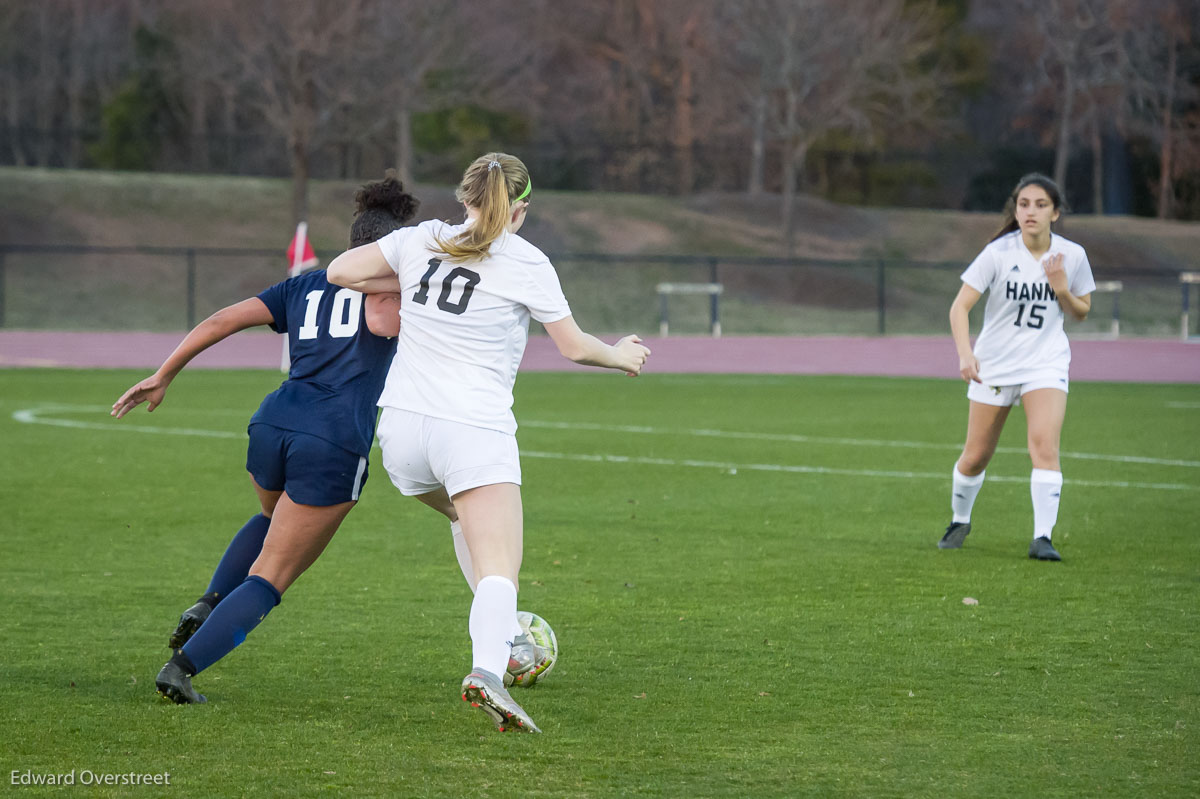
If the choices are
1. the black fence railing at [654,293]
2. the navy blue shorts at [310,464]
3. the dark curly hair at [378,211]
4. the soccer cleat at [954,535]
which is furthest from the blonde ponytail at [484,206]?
the black fence railing at [654,293]

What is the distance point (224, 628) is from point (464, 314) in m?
1.35

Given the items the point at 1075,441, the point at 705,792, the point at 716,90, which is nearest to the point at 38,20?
the point at 716,90

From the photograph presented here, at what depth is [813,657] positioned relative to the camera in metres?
6.02

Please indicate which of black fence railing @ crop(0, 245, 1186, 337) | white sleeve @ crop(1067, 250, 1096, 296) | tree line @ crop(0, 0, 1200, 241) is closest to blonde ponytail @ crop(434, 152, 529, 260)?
white sleeve @ crop(1067, 250, 1096, 296)

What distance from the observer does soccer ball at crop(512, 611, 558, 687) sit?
555cm

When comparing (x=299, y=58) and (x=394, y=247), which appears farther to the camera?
(x=299, y=58)

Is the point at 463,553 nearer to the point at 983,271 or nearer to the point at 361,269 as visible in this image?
the point at 361,269

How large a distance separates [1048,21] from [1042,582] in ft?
156

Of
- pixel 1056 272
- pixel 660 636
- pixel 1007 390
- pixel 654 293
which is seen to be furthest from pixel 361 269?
pixel 654 293

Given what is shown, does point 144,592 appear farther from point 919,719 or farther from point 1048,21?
point 1048,21

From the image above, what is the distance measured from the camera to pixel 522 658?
18.1ft

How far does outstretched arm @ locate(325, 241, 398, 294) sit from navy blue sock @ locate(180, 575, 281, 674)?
3.68 feet

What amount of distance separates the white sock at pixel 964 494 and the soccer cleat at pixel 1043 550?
503 millimetres

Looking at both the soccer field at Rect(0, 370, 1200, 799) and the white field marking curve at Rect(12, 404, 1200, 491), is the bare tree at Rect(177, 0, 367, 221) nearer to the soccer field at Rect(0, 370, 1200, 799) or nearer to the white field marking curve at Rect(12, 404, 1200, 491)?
the white field marking curve at Rect(12, 404, 1200, 491)
